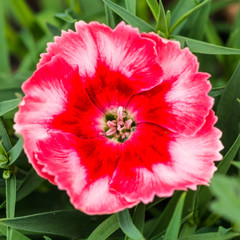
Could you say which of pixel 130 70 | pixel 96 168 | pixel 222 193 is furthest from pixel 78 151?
pixel 222 193

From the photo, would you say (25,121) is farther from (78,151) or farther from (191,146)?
(191,146)

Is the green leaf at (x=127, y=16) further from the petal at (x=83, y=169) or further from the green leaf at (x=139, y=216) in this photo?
the green leaf at (x=139, y=216)

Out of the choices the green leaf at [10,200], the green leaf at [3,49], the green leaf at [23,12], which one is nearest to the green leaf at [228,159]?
the green leaf at [10,200]

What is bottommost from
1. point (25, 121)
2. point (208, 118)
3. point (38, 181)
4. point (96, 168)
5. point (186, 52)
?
point (38, 181)

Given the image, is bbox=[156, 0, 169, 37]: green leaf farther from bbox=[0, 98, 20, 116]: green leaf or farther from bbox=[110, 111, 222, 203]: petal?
bbox=[0, 98, 20, 116]: green leaf

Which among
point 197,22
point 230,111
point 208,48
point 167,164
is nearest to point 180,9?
point 197,22

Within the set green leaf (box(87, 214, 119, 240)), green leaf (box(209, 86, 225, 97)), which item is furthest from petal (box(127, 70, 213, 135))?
green leaf (box(87, 214, 119, 240))

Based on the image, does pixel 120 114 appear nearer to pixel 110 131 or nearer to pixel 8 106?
pixel 110 131
